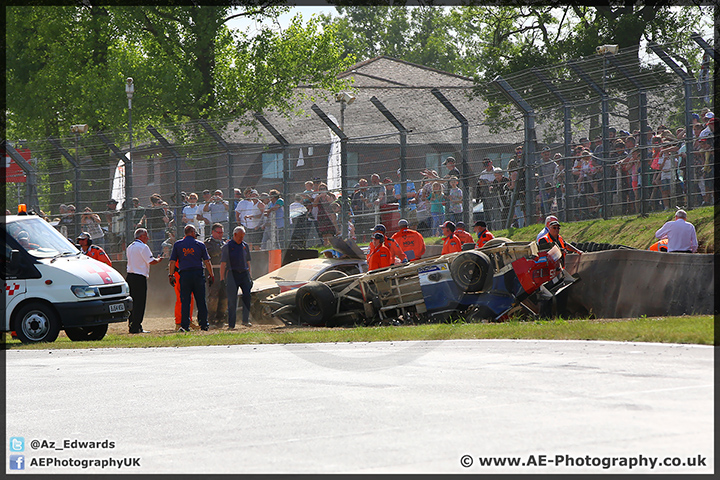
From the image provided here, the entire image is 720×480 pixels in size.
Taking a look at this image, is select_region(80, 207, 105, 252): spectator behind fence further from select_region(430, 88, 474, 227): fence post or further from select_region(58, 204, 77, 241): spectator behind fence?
select_region(430, 88, 474, 227): fence post

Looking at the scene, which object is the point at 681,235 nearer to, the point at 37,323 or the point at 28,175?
the point at 37,323

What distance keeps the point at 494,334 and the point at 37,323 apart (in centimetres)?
705

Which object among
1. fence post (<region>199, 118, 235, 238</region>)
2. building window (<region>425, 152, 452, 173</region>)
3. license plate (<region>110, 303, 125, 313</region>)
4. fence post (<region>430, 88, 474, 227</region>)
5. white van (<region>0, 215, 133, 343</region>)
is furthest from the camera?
fence post (<region>199, 118, 235, 238</region>)

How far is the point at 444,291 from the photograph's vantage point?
1487cm

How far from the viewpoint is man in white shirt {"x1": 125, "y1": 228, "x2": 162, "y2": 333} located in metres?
17.5

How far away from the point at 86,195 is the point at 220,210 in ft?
13.7

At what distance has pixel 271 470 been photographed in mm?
5137

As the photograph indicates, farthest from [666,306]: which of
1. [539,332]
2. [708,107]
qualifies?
[708,107]

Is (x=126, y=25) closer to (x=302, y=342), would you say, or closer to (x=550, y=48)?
(x=550, y=48)

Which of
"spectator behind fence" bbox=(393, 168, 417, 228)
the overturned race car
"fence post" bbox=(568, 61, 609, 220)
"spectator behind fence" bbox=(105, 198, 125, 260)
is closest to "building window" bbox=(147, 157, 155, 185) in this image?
"spectator behind fence" bbox=(105, 198, 125, 260)

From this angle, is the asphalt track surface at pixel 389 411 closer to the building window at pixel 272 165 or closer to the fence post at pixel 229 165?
the building window at pixel 272 165

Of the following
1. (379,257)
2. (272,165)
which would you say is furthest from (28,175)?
(379,257)

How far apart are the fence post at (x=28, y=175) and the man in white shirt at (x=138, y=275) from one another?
26.4 ft

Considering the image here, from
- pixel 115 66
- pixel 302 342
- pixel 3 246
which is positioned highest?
pixel 115 66
